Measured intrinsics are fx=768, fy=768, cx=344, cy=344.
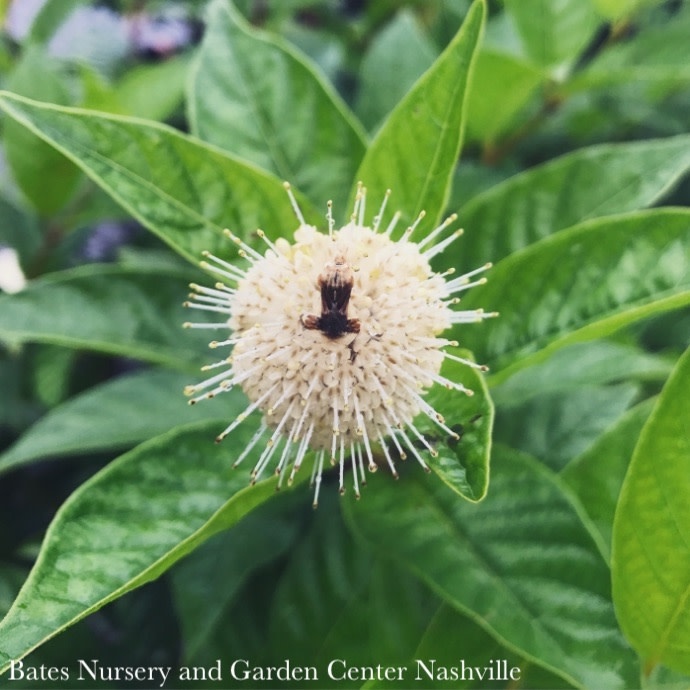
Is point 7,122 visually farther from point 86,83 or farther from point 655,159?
point 655,159

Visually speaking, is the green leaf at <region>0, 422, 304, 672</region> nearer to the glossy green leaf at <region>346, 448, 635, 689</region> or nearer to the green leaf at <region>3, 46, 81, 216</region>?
the glossy green leaf at <region>346, 448, 635, 689</region>

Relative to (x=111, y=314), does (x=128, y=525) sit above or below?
below

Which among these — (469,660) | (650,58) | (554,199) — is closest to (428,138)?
(554,199)

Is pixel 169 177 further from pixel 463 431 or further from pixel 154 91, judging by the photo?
pixel 154 91

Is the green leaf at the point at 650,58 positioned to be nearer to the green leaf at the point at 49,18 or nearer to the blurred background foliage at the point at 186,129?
the blurred background foliage at the point at 186,129

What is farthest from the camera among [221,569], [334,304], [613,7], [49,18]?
[49,18]

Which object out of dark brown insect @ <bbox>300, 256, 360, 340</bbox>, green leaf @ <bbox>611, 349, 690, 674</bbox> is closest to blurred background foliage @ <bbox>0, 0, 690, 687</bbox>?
green leaf @ <bbox>611, 349, 690, 674</bbox>

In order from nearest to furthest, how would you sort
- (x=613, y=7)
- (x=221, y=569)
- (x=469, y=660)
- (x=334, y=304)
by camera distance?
(x=334, y=304), (x=469, y=660), (x=221, y=569), (x=613, y=7)

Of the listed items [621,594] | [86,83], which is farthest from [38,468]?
[621,594]
